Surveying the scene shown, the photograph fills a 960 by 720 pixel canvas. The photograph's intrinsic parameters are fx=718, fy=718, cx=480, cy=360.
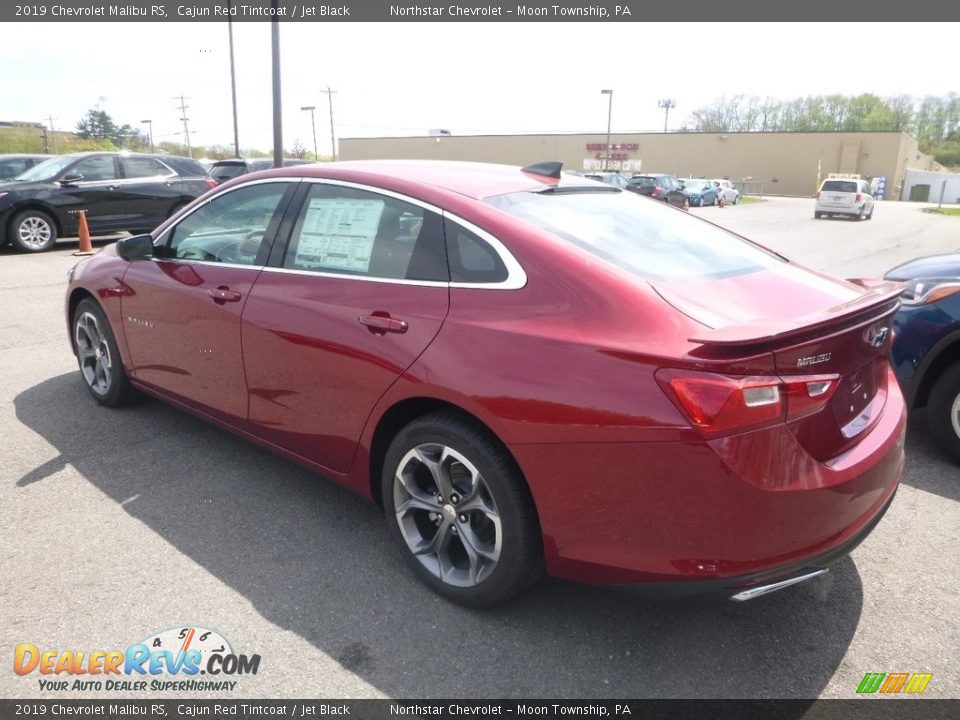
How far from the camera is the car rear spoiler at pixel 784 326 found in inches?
82.7

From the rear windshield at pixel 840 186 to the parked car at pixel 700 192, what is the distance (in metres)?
7.10

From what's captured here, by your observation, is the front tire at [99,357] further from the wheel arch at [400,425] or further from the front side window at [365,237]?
the wheel arch at [400,425]

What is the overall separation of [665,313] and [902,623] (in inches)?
61.9

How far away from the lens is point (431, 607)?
2779 millimetres

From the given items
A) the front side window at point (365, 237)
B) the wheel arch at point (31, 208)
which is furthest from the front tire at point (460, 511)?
the wheel arch at point (31, 208)

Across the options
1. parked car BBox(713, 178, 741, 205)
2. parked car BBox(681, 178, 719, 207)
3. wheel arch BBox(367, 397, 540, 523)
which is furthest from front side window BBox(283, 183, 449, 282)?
parked car BBox(713, 178, 741, 205)

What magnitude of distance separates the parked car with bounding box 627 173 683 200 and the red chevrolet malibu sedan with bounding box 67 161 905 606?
29994 millimetres

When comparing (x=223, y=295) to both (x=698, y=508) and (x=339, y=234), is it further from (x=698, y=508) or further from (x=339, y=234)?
(x=698, y=508)

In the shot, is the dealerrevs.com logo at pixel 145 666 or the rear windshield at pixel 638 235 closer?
the dealerrevs.com logo at pixel 145 666

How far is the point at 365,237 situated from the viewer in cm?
311

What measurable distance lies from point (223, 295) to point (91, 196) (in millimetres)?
11012

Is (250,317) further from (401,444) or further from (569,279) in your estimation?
(569,279)

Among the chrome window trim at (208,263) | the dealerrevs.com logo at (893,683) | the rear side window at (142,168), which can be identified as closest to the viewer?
the dealerrevs.com logo at (893,683)

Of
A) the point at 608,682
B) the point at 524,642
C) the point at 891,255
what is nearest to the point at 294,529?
the point at 524,642
